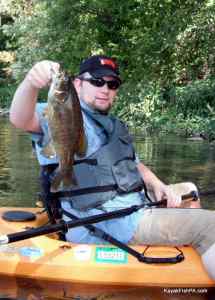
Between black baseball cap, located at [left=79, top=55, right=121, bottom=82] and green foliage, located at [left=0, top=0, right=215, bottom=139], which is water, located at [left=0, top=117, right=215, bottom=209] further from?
black baseball cap, located at [left=79, top=55, right=121, bottom=82]

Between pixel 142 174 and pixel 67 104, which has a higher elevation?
pixel 67 104

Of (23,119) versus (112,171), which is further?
(112,171)

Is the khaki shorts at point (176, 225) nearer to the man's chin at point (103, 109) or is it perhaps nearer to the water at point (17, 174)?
the man's chin at point (103, 109)

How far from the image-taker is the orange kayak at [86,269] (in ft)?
13.1

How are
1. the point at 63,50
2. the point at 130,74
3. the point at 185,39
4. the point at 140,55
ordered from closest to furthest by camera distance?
the point at 185,39 → the point at 140,55 → the point at 130,74 → the point at 63,50

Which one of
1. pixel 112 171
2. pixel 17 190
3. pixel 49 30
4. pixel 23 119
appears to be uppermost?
pixel 49 30

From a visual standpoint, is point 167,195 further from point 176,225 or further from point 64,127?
point 64,127

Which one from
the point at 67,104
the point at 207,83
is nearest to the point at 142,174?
the point at 67,104

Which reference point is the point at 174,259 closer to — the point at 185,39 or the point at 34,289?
the point at 34,289

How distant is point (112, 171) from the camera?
156 inches

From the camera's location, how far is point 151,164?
33.6 ft

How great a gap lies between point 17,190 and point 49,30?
15755mm

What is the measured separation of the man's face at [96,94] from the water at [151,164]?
120 inches

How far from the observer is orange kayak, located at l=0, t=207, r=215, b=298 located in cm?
398
